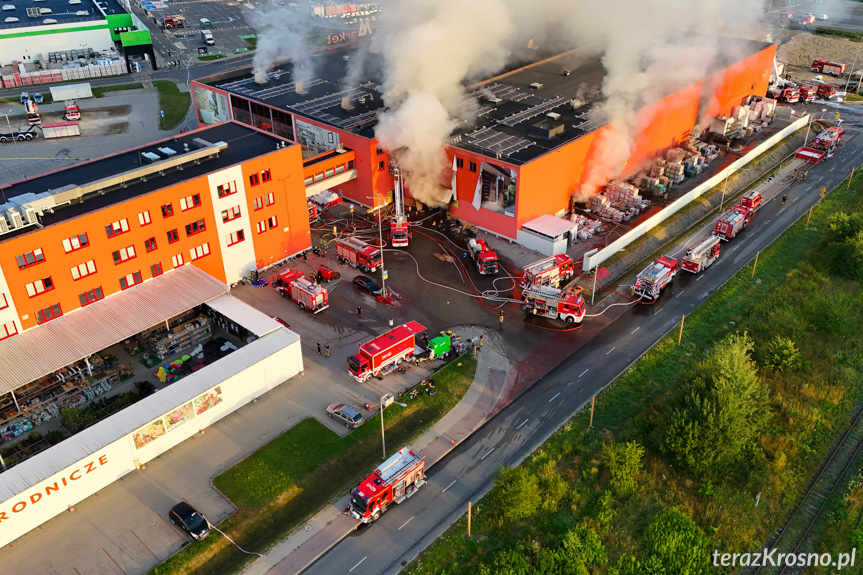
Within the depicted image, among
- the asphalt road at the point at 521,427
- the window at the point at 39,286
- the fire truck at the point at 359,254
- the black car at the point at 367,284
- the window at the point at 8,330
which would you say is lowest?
the asphalt road at the point at 521,427

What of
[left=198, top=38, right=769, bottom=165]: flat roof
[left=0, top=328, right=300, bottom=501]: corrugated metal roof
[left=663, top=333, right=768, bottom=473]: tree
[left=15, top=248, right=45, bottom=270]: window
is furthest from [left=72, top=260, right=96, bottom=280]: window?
[left=663, top=333, right=768, bottom=473]: tree

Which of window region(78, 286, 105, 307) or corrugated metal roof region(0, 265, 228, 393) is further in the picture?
window region(78, 286, 105, 307)

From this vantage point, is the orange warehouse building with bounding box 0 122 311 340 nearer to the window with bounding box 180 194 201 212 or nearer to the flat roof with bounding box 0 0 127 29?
the window with bounding box 180 194 201 212

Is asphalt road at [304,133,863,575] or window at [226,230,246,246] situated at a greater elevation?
window at [226,230,246,246]

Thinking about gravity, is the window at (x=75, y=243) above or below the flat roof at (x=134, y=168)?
below

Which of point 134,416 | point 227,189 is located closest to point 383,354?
point 134,416

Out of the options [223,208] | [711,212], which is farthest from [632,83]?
[223,208]

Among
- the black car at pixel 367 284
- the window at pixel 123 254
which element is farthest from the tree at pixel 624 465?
the window at pixel 123 254

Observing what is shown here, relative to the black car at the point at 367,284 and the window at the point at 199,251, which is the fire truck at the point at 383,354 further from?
the window at the point at 199,251
